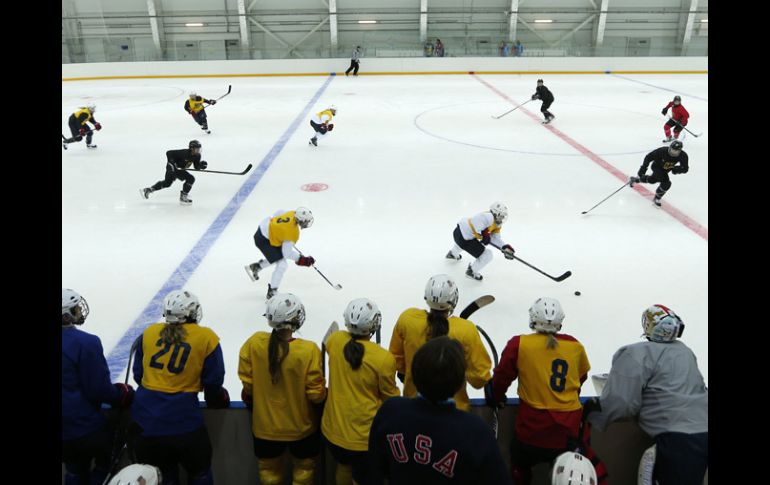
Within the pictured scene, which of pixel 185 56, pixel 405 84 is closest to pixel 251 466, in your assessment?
pixel 405 84

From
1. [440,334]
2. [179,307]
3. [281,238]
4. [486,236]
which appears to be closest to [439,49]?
[486,236]

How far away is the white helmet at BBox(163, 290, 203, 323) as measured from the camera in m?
2.21

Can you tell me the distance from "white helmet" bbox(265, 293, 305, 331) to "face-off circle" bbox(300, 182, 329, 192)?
16.9 feet

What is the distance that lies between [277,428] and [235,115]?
37.2 feet

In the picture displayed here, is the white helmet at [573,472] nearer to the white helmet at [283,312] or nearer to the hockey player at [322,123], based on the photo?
the white helmet at [283,312]

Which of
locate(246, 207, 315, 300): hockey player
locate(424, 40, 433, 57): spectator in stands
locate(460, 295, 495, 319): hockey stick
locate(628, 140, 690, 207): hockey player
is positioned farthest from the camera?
locate(424, 40, 433, 57): spectator in stands

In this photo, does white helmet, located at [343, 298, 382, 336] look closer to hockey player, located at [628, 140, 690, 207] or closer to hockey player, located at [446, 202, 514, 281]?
hockey player, located at [446, 202, 514, 281]

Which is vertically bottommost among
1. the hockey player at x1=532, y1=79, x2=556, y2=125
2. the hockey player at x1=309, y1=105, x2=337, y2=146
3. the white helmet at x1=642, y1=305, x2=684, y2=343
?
the white helmet at x1=642, y1=305, x2=684, y2=343

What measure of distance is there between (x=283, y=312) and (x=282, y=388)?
296 mm

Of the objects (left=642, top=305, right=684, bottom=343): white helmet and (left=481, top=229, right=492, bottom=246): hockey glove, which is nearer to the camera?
(left=642, top=305, right=684, bottom=343): white helmet

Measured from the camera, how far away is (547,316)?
2230 mm

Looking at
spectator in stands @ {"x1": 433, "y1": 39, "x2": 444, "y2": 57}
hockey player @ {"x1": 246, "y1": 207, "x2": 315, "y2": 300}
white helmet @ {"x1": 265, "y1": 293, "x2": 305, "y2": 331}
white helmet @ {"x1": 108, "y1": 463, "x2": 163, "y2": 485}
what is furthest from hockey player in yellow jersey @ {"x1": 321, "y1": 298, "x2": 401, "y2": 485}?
spectator in stands @ {"x1": 433, "y1": 39, "x2": 444, "y2": 57}

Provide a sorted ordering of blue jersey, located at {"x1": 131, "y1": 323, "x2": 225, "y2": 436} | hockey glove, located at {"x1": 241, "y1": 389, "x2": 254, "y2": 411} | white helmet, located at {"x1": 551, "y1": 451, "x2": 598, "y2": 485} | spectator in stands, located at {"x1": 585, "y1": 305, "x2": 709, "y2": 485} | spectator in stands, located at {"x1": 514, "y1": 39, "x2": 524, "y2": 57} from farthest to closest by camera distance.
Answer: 1. spectator in stands, located at {"x1": 514, "y1": 39, "x2": 524, "y2": 57}
2. hockey glove, located at {"x1": 241, "y1": 389, "x2": 254, "y2": 411}
3. blue jersey, located at {"x1": 131, "y1": 323, "x2": 225, "y2": 436}
4. spectator in stands, located at {"x1": 585, "y1": 305, "x2": 709, "y2": 485}
5. white helmet, located at {"x1": 551, "y1": 451, "x2": 598, "y2": 485}
